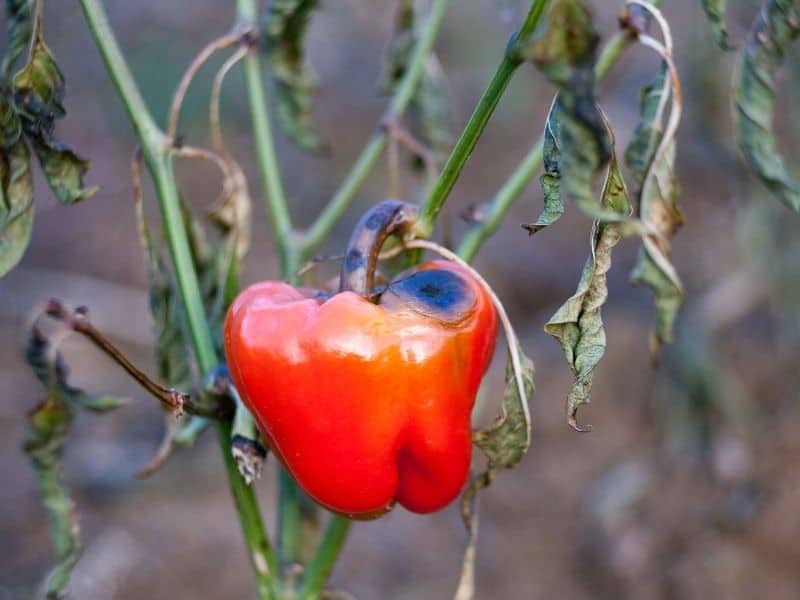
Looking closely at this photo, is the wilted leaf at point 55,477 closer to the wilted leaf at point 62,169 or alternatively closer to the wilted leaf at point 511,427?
the wilted leaf at point 62,169

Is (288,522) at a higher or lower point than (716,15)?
lower

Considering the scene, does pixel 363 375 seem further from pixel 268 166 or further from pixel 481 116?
pixel 268 166

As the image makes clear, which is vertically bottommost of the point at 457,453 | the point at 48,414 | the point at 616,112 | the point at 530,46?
the point at 616,112

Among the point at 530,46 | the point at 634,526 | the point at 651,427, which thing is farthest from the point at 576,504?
the point at 530,46

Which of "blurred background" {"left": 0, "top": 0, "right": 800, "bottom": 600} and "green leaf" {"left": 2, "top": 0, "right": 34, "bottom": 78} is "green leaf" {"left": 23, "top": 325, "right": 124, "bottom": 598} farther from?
"blurred background" {"left": 0, "top": 0, "right": 800, "bottom": 600}

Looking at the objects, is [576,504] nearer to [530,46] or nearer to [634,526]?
[634,526]

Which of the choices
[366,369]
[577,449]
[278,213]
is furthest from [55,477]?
[577,449]

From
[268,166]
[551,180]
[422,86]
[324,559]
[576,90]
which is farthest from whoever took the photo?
[422,86]
